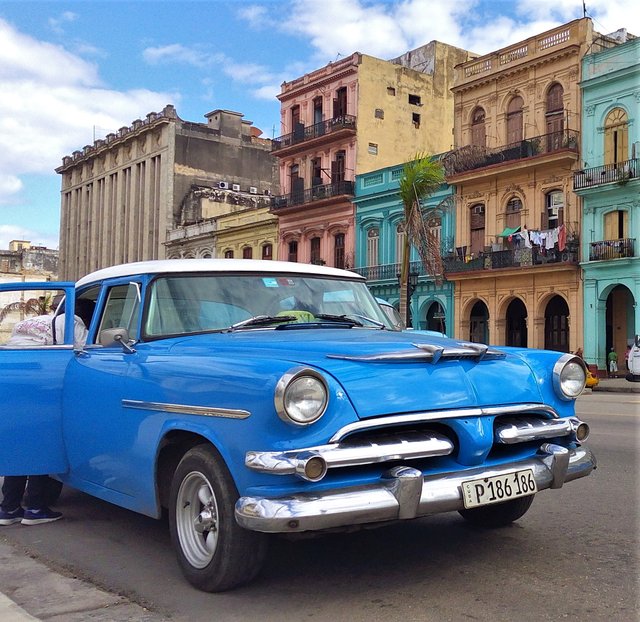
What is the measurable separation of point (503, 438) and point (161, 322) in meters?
2.15

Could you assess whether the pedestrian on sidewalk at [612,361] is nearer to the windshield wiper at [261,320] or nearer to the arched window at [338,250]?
the arched window at [338,250]

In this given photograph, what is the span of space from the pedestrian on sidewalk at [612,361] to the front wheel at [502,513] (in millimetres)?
24981

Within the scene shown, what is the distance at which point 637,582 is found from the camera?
411cm

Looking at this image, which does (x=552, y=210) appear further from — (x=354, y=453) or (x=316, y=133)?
(x=354, y=453)

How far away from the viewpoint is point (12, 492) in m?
5.74

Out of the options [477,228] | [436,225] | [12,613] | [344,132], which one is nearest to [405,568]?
[12,613]

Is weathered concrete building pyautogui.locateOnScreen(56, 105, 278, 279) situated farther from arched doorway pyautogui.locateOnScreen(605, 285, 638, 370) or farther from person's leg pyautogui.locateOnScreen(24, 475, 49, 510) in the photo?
person's leg pyautogui.locateOnScreen(24, 475, 49, 510)

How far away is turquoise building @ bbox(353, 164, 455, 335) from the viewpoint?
113 ft

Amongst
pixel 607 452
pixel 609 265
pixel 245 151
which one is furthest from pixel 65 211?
pixel 607 452

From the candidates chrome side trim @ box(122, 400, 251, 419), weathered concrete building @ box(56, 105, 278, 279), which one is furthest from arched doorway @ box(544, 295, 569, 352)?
chrome side trim @ box(122, 400, 251, 419)

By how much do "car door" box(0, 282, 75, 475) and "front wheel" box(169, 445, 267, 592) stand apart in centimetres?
153

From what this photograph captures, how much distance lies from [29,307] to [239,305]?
2471 mm

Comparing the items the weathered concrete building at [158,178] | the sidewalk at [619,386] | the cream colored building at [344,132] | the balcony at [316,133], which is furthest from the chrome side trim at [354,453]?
the weathered concrete building at [158,178]

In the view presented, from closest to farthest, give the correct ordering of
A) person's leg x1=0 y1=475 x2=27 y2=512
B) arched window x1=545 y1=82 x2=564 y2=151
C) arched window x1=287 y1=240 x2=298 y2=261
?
1. person's leg x1=0 y1=475 x2=27 y2=512
2. arched window x1=545 y1=82 x2=564 y2=151
3. arched window x1=287 y1=240 x2=298 y2=261
